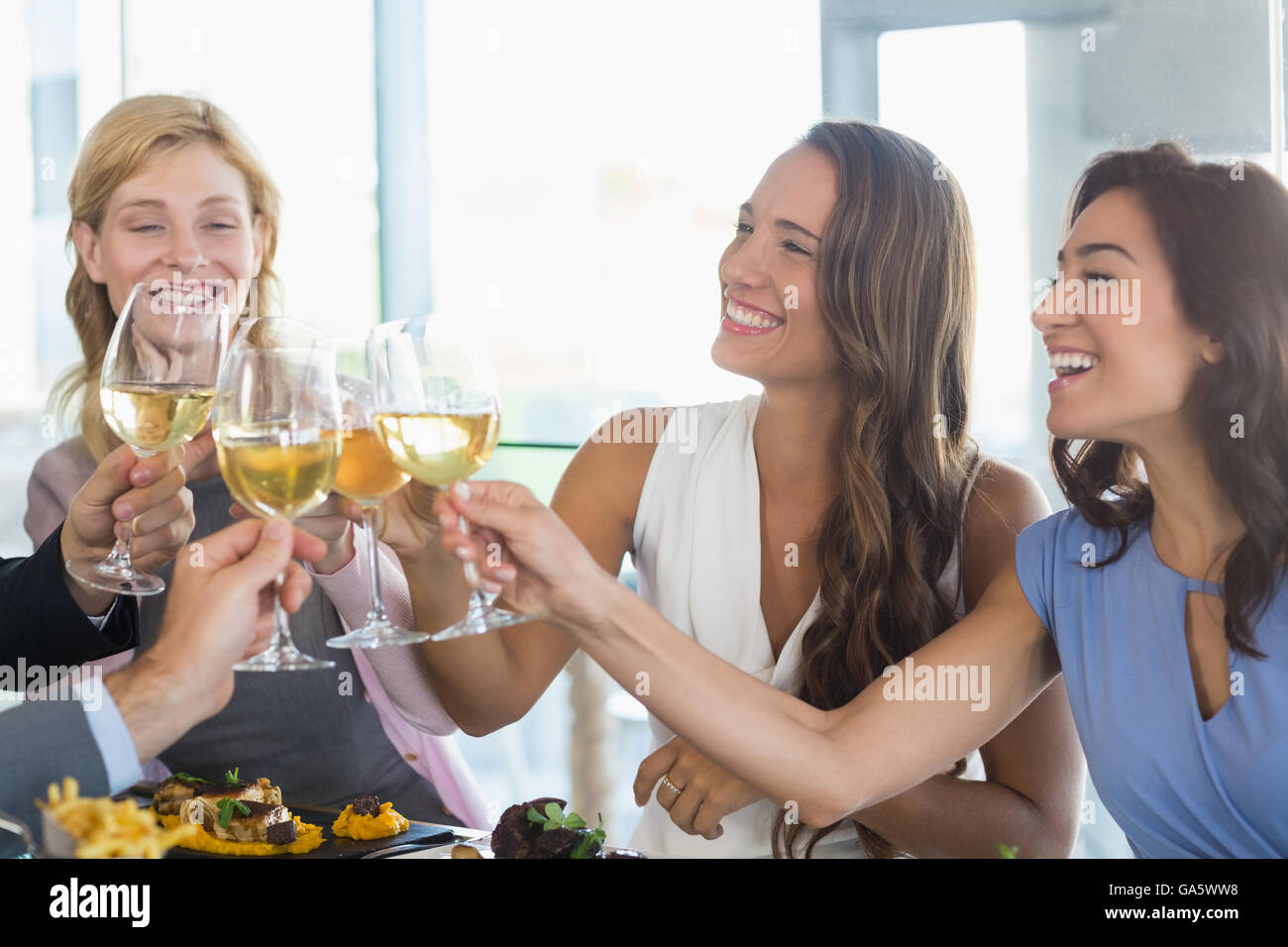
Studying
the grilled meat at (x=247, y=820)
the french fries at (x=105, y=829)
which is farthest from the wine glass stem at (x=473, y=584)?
the grilled meat at (x=247, y=820)

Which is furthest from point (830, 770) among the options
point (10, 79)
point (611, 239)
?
point (10, 79)

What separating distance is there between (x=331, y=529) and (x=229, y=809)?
0.39m

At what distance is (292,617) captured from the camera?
2.19 m

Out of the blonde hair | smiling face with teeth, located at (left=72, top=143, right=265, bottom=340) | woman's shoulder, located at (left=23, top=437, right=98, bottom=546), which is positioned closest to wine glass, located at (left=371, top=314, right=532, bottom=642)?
smiling face with teeth, located at (left=72, top=143, right=265, bottom=340)

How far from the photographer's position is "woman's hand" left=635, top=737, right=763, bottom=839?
1.60 metres

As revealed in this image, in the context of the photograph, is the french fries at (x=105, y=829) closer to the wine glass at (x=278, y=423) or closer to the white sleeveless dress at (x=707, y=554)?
the wine glass at (x=278, y=423)

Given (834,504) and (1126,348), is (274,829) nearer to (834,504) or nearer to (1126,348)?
(834,504)

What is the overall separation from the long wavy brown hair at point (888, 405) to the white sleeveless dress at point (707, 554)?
7 centimetres

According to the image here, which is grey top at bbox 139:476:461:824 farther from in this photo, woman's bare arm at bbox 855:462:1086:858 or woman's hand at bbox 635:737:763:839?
woman's bare arm at bbox 855:462:1086:858

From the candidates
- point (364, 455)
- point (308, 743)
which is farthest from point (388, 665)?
point (364, 455)

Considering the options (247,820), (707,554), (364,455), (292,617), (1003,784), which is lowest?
(1003,784)

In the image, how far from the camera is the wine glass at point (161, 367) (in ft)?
4.20
